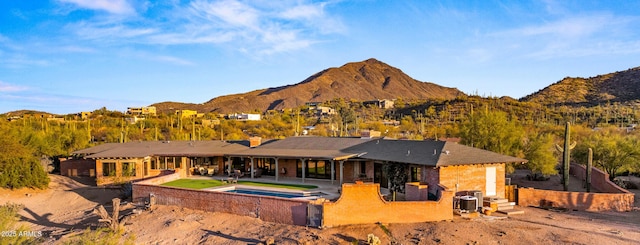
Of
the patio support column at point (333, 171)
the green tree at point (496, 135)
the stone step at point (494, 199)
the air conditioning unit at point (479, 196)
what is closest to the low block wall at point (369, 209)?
the air conditioning unit at point (479, 196)

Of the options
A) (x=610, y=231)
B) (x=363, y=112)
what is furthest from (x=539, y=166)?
(x=363, y=112)

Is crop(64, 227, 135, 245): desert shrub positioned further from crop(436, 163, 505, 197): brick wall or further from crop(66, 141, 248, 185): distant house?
crop(436, 163, 505, 197): brick wall

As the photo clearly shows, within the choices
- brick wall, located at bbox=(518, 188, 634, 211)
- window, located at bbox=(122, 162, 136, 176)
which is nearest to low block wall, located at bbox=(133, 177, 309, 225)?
window, located at bbox=(122, 162, 136, 176)

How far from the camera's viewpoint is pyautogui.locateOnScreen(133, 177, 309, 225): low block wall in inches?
685

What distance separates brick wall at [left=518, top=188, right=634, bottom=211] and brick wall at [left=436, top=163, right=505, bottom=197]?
180 cm

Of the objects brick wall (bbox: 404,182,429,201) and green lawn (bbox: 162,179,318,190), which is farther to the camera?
green lawn (bbox: 162,179,318,190)

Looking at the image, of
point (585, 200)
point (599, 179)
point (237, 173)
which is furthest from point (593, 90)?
point (237, 173)

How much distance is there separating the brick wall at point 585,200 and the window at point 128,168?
82.8 ft

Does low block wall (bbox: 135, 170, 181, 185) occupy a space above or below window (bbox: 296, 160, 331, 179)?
below

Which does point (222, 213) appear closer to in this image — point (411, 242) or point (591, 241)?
point (411, 242)

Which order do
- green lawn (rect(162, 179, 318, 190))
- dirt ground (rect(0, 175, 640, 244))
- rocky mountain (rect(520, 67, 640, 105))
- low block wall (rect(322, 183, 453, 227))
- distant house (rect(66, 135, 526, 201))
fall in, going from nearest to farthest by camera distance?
dirt ground (rect(0, 175, 640, 244))
low block wall (rect(322, 183, 453, 227))
distant house (rect(66, 135, 526, 201))
green lawn (rect(162, 179, 318, 190))
rocky mountain (rect(520, 67, 640, 105))

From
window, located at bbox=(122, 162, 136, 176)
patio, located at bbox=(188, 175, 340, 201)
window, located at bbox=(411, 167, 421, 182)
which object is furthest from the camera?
window, located at bbox=(122, 162, 136, 176)

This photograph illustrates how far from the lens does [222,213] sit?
19.3m

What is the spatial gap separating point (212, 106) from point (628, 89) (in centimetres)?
12962
